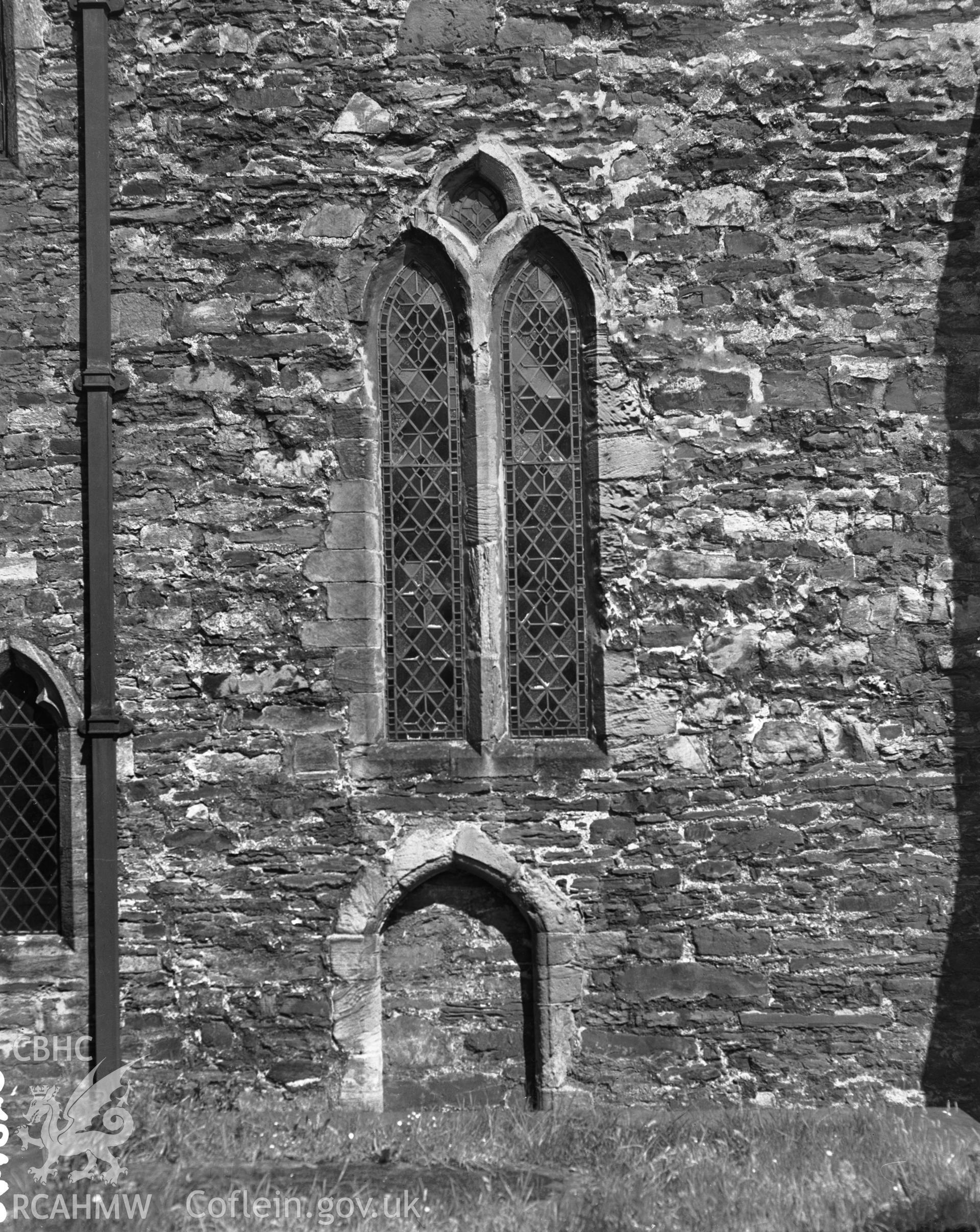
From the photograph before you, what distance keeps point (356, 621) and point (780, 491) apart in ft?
6.84

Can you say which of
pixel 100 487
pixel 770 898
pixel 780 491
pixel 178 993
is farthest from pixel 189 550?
pixel 770 898

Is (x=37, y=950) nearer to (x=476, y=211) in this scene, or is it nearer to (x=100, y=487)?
(x=100, y=487)

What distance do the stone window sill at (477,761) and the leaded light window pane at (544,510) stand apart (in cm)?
15

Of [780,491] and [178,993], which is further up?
[780,491]

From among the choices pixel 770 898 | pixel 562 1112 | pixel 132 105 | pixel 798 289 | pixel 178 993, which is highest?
pixel 132 105

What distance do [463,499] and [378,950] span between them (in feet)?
7.10

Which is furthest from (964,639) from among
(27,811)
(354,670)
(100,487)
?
(27,811)

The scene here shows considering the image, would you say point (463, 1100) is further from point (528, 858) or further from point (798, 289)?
point (798, 289)

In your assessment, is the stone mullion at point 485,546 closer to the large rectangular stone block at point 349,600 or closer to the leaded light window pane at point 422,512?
the leaded light window pane at point 422,512

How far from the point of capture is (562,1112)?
547cm

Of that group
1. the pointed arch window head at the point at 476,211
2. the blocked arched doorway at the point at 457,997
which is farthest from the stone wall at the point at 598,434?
the blocked arched doorway at the point at 457,997

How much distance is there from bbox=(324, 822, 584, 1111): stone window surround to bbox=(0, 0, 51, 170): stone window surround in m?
3.73

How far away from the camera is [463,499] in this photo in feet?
19.3

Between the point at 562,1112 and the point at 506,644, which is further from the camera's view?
the point at 506,644
